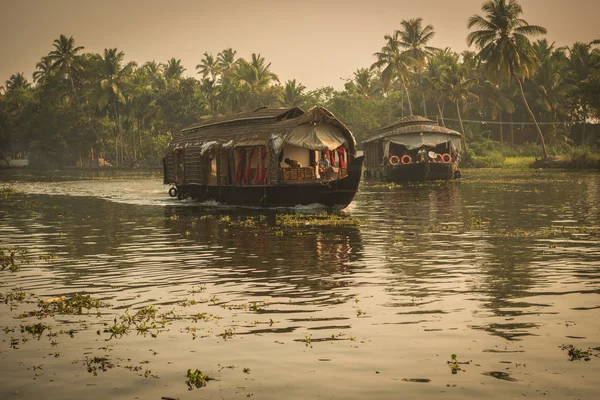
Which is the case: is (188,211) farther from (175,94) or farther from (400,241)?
(175,94)

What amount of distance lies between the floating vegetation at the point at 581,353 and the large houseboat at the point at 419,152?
43.6m

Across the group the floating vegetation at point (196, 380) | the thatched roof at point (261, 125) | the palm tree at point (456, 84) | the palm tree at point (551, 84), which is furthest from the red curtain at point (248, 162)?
the palm tree at point (551, 84)

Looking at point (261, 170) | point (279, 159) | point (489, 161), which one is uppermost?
point (489, 161)

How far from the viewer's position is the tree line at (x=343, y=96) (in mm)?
78000

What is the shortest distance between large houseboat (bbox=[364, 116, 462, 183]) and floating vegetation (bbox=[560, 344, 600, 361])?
43.6 metres

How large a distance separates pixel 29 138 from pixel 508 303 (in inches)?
4319

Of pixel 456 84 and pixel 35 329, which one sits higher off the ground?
pixel 456 84

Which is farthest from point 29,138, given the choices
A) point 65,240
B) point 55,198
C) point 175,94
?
point 65,240

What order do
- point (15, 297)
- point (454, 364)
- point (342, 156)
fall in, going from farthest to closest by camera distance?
point (342, 156)
point (15, 297)
point (454, 364)

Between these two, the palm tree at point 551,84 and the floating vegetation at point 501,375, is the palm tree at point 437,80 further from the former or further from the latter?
the floating vegetation at point 501,375

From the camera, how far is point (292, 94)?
99.1 metres

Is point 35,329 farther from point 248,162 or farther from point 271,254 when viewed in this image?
point 248,162

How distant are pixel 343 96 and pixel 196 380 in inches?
3890

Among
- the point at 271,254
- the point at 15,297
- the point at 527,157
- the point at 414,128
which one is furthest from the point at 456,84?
the point at 15,297
